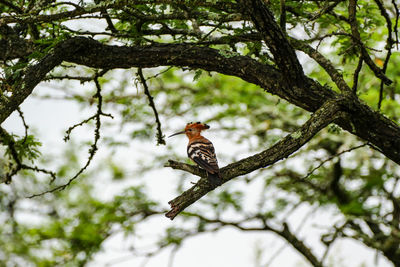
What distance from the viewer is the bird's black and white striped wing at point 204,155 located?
Answer: 3.76 m

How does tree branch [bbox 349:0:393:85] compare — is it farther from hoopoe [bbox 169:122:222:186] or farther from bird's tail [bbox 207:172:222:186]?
bird's tail [bbox 207:172:222:186]

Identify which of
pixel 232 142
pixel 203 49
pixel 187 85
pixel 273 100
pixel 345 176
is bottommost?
pixel 203 49

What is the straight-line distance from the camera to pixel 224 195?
9594 mm

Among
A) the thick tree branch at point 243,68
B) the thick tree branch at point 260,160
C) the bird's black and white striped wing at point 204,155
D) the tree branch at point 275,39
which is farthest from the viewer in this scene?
the thick tree branch at point 243,68

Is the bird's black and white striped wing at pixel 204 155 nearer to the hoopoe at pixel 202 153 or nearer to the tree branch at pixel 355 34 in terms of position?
the hoopoe at pixel 202 153

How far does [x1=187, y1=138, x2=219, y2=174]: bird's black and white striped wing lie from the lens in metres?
3.76

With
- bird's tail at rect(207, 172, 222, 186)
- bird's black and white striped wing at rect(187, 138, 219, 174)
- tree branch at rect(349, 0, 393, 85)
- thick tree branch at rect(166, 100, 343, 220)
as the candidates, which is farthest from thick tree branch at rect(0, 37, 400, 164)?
bird's tail at rect(207, 172, 222, 186)

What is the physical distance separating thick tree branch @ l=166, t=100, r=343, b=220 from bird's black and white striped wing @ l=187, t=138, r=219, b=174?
8 cm

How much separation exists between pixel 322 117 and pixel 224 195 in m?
6.05

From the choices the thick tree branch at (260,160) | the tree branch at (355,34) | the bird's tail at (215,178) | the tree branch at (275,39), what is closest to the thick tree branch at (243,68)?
the tree branch at (275,39)

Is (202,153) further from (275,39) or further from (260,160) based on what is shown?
(275,39)

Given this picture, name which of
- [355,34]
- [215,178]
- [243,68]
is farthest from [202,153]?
[355,34]

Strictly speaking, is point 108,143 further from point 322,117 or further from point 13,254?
point 322,117

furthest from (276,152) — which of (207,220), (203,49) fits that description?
(207,220)
